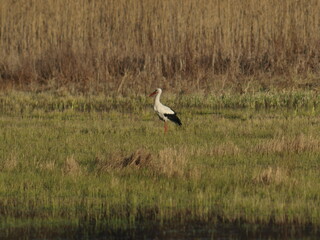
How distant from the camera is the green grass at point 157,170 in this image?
7758 millimetres

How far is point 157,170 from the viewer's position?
955cm

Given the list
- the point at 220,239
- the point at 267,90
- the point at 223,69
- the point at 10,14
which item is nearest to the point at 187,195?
the point at 220,239

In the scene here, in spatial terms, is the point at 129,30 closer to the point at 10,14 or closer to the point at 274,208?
the point at 10,14

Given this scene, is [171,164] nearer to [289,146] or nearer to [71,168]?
[71,168]

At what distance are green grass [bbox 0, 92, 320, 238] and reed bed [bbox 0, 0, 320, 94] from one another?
17.9 ft

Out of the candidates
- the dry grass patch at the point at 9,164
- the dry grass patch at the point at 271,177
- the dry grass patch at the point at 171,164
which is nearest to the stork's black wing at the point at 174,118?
the dry grass patch at the point at 171,164

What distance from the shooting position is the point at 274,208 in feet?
25.7

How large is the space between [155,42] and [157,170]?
1280cm

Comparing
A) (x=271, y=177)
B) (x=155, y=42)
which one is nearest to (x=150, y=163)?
(x=271, y=177)

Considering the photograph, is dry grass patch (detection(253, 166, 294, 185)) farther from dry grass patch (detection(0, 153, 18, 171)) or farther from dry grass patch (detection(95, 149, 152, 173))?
dry grass patch (detection(0, 153, 18, 171))

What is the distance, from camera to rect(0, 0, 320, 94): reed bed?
21.7 m

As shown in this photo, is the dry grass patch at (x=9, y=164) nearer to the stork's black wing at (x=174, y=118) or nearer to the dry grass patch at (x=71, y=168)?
the dry grass patch at (x=71, y=168)

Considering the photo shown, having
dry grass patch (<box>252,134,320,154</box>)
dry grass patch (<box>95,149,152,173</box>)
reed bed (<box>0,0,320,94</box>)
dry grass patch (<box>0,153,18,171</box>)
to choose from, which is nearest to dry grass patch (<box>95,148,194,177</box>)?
dry grass patch (<box>95,149,152,173</box>)

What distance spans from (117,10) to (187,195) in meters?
14.9
